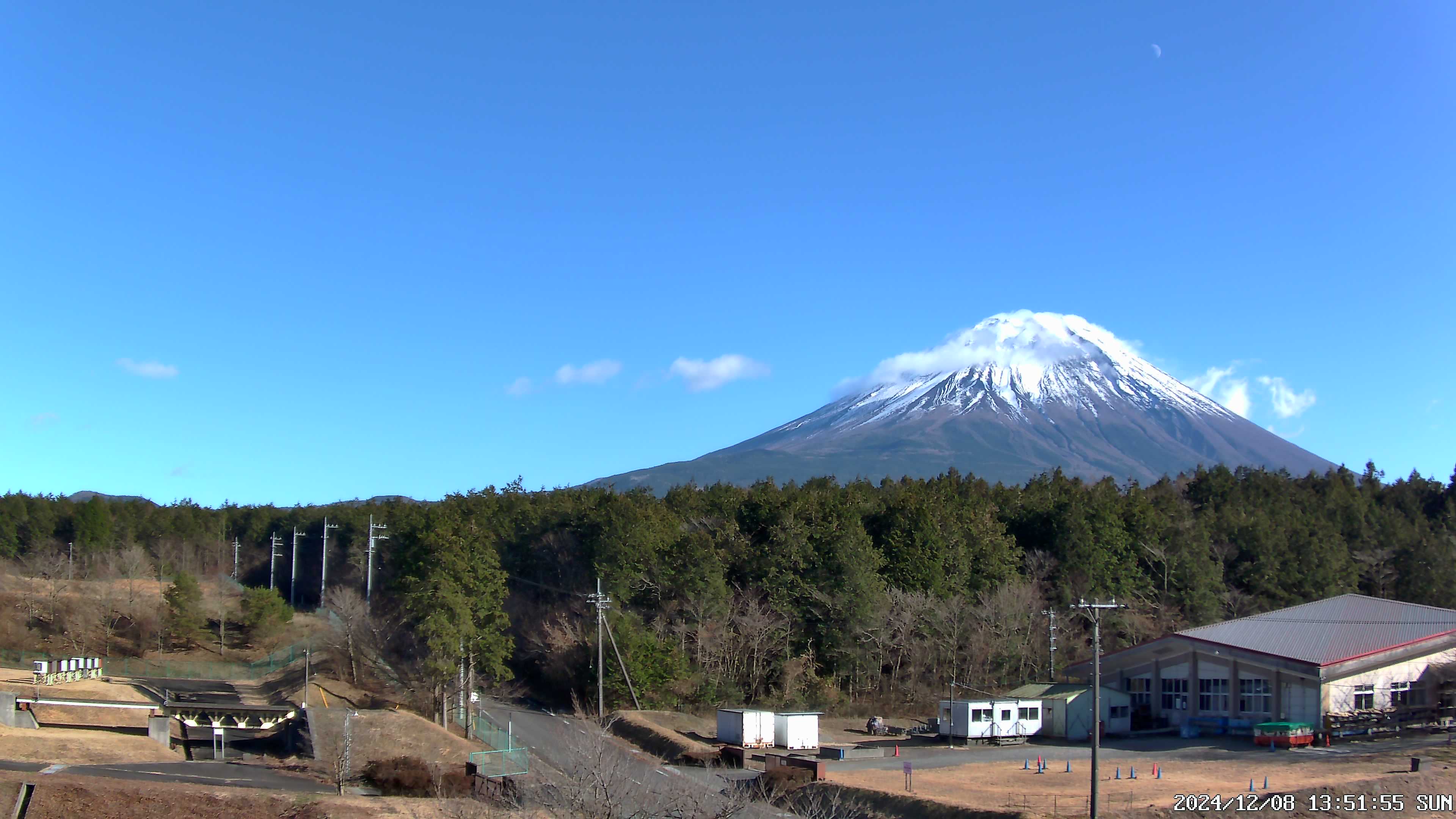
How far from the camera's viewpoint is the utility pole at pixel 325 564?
77819 millimetres

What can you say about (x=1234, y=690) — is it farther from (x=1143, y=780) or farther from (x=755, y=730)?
(x=755, y=730)

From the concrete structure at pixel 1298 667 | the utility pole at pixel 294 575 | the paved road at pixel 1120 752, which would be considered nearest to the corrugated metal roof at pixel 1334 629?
the concrete structure at pixel 1298 667

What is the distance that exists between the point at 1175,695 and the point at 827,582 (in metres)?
15.3

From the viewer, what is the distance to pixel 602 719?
1421 inches

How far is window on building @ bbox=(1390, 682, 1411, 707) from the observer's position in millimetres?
42031

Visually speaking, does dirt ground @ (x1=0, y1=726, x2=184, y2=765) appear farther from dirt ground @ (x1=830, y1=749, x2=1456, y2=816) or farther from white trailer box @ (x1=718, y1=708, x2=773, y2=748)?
dirt ground @ (x1=830, y1=749, x2=1456, y2=816)

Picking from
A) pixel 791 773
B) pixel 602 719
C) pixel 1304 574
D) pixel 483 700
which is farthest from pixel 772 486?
pixel 791 773

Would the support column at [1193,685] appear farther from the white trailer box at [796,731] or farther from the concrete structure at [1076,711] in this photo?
the white trailer box at [796,731]

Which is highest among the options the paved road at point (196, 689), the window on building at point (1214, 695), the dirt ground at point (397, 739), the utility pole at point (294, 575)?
the utility pole at point (294, 575)

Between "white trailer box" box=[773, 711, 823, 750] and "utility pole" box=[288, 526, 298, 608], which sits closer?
"white trailer box" box=[773, 711, 823, 750]

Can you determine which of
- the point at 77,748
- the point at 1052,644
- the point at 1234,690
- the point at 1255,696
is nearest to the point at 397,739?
the point at 77,748

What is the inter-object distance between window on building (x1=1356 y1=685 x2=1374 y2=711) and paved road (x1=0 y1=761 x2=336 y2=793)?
34.6m

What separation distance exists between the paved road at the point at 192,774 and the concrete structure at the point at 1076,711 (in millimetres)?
25901

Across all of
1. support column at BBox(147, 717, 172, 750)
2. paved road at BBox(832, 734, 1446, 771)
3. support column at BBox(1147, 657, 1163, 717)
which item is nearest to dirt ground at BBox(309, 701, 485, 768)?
support column at BBox(147, 717, 172, 750)
